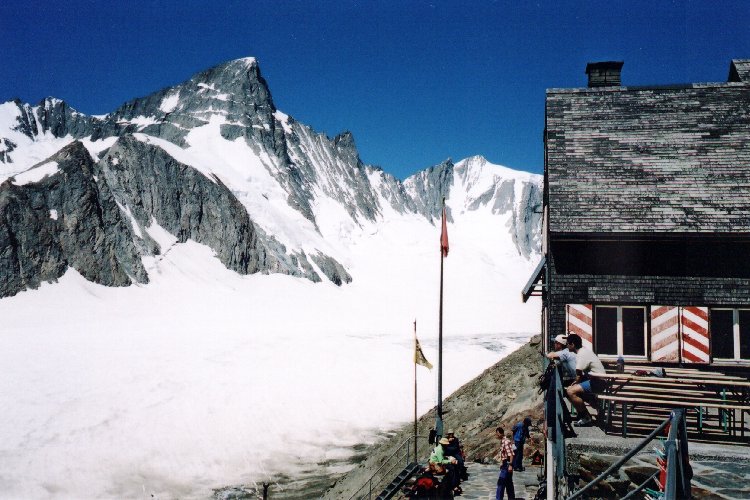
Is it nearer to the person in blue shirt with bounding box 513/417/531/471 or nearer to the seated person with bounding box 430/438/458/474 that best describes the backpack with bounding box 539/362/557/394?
the seated person with bounding box 430/438/458/474

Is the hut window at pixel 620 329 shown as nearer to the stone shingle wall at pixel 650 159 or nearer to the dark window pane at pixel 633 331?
the dark window pane at pixel 633 331

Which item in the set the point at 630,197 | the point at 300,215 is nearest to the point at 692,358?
the point at 630,197

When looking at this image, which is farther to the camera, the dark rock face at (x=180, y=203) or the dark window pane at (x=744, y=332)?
the dark rock face at (x=180, y=203)

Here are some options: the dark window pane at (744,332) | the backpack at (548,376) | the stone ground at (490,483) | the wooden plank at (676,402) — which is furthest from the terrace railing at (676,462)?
the dark window pane at (744,332)

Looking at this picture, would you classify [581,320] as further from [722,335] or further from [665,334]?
[722,335]

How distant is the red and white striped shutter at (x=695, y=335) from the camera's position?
1484 cm

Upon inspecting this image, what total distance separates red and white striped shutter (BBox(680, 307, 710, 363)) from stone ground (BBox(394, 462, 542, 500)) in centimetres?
463

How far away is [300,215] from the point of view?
11988cm

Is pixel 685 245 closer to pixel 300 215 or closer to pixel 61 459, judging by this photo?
pixel 61 459

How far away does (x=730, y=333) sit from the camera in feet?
52.3

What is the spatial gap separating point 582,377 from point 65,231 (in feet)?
247

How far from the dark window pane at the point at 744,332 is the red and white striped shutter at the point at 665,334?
1.55 metres

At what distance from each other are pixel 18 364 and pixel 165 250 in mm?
47633

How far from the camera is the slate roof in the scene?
50.0ft
